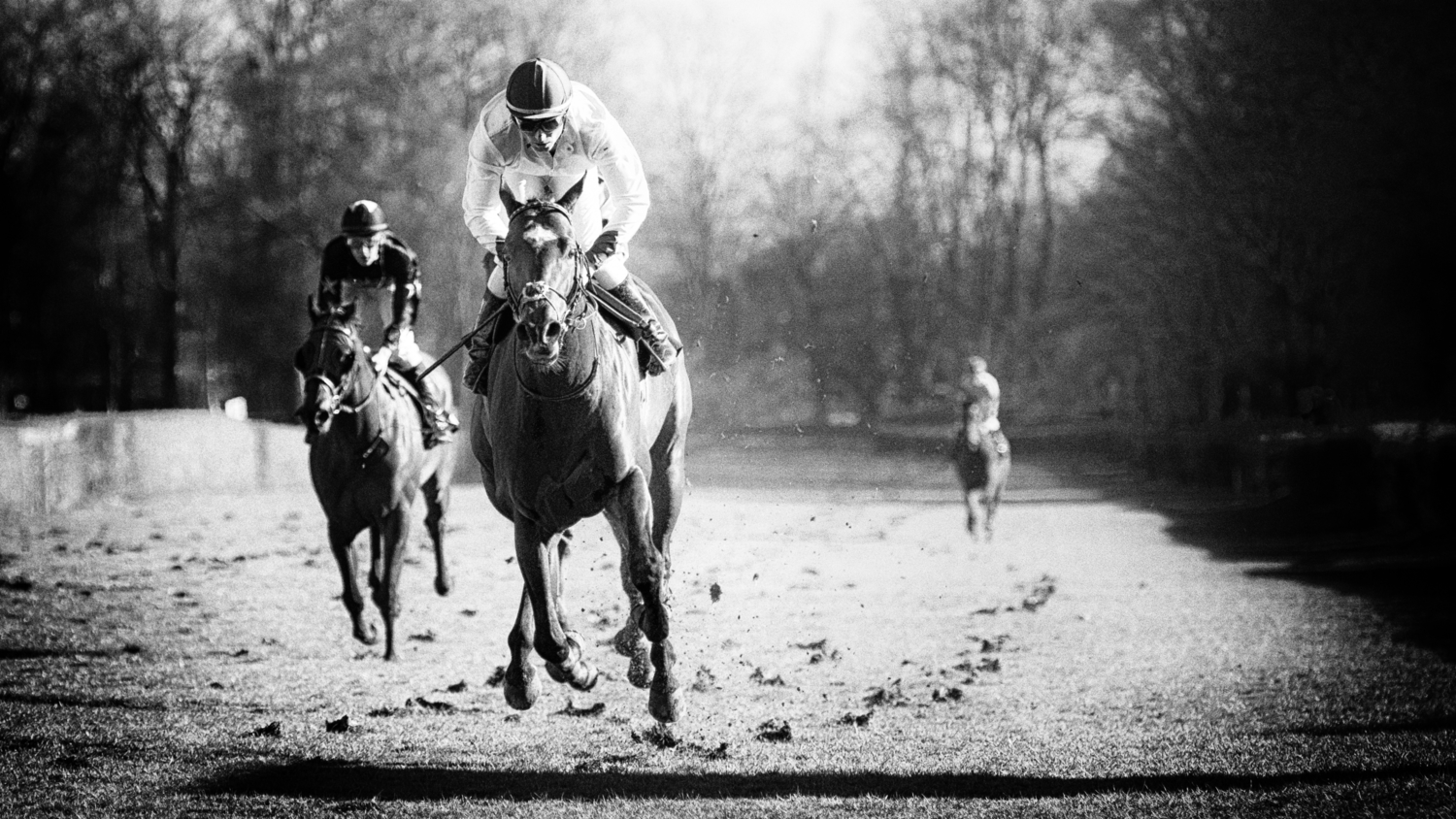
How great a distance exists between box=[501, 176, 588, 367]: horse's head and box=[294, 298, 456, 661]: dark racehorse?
4.51m

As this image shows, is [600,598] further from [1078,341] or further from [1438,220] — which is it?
[1078,341]

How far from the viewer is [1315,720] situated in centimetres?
888

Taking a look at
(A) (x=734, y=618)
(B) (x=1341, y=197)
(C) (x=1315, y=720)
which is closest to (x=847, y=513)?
(B) (x=1341, y=197)

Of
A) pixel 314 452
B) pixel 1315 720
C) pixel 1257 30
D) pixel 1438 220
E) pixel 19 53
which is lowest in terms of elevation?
pixel 1315 720

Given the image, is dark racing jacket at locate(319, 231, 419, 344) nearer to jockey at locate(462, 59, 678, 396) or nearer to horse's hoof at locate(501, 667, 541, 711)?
jockey at locate(462, 59, 678, 396)

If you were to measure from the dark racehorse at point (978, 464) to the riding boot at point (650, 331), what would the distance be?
47.0ft

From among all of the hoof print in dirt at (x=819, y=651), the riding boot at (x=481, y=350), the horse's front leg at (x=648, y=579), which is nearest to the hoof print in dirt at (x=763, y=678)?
the hoof print in dirt at (x=819, y=651)

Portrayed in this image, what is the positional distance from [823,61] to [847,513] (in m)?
12.6

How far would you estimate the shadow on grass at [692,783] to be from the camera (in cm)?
701

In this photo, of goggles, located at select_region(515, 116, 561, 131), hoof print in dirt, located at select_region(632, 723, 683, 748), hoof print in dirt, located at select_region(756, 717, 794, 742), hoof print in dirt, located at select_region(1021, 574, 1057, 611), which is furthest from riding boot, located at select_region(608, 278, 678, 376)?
hoof print in dirt, located at select_region(1021, 574, 1057, 611)

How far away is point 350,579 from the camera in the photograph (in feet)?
37.0

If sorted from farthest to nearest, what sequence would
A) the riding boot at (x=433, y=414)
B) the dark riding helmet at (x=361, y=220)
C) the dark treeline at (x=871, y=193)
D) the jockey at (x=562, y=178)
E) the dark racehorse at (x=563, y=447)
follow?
the dark treeline at (x=871, y=193) < the riding boot at (x=433, y=414) < the dark riding helmet at (x=361, y=220) < the jockey at (x=562, y=178) < the dark racehorse at (x=563, y=447)

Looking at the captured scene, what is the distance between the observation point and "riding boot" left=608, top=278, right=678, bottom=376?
8367 mm

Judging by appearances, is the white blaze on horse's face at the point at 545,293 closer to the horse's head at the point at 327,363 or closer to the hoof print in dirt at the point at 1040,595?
the horse's head at the point at 327,363
